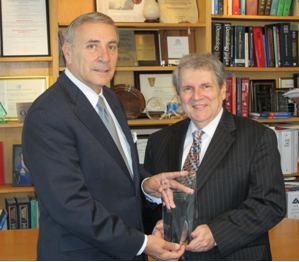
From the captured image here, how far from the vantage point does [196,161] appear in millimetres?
1754

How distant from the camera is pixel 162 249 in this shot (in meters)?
1.40

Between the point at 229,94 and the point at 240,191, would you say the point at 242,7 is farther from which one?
the point at 240,191

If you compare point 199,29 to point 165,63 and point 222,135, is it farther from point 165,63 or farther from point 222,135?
point 222,135

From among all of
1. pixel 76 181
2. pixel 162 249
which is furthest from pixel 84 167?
pixel 162 249

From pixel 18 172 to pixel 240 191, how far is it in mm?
2165

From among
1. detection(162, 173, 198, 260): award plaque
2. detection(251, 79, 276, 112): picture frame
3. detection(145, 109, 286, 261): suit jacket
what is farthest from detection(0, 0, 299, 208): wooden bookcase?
detection(162, 173, 198, 260): award plaque

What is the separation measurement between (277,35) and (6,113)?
2.66 metres

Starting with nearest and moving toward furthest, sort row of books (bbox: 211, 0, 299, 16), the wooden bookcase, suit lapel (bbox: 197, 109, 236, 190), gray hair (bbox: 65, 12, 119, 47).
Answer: gray hair (bbox: 65, 12, 119, 47) < suit lapel (bbox: 197, 109, 236, 190) < the wooden bookcase < row of books (bbox: 211, 0, 299, 16)

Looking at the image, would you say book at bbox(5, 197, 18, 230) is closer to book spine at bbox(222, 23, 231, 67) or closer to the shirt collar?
the shirt collar

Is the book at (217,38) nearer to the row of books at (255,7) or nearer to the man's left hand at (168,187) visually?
the row of books at (255,7)

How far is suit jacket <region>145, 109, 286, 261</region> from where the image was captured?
1567 millimetres

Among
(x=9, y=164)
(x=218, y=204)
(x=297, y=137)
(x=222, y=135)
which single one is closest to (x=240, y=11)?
(x=297, y=137)

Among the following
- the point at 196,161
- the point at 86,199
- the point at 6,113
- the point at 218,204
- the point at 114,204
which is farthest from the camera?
the point at 6,113

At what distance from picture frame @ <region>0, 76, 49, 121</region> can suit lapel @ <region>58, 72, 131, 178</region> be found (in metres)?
1.88
